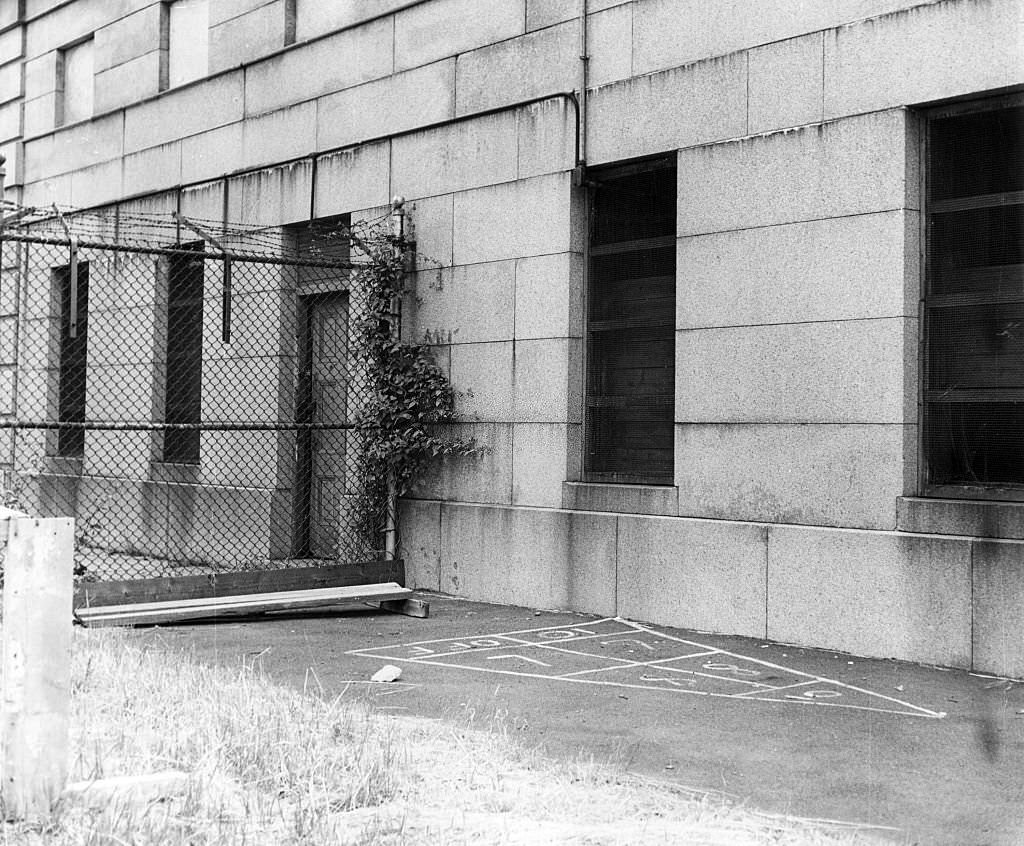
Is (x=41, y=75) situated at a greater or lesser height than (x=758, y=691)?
greater

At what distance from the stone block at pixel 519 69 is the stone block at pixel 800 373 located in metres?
2.67

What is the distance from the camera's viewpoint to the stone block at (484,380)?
11.5 metres

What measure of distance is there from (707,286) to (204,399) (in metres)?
7.02

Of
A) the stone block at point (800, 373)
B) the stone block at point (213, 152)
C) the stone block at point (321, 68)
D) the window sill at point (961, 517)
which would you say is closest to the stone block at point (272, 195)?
the stone block at point (213, 152)

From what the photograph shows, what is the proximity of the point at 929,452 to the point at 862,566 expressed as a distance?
2.88 feet

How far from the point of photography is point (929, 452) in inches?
346

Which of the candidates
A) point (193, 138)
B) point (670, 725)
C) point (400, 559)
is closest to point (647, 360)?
point (400, 559)

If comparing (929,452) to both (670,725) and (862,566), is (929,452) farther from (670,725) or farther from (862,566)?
(670,725)

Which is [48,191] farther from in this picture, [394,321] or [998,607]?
[998,607]

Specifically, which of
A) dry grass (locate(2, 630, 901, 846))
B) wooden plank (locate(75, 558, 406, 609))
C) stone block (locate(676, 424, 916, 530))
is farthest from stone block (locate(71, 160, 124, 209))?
dry grass (locate(2, 630, 901, 846))

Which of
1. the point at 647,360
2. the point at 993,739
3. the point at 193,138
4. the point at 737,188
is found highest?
the point at 193,138

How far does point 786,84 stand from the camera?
9.51 m

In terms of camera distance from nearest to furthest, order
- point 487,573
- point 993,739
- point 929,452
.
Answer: point 993,739 < point 929,452 < point 487,573

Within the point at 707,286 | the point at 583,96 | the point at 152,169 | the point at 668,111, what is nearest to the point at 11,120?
the point at 152,169
